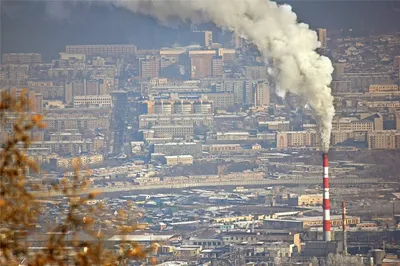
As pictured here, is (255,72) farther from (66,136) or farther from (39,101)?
(66,136)

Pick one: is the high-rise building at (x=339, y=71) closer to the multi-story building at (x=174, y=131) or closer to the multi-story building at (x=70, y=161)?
the multi-story building at (x=174, y=131)

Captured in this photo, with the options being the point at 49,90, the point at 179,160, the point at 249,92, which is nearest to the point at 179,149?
the point at 179,160

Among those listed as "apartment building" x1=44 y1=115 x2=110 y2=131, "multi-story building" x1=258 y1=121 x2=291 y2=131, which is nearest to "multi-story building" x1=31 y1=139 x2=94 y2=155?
"apartment building" x1=44 y1=115 x2=110 y2=131

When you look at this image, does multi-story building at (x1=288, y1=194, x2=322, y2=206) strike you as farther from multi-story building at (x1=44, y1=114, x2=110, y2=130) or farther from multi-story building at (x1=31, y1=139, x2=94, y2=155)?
multi-story building at (x1=44, y1=114, x2=110, y2=130)

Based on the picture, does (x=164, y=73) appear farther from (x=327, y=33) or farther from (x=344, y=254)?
(x=344, y=254)

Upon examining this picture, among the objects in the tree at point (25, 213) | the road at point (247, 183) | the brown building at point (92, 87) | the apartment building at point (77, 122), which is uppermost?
the brown building at point (92, 87)

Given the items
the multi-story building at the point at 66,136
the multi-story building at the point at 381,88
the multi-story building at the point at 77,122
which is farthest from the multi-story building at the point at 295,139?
the multi-story building at the point at 77,122

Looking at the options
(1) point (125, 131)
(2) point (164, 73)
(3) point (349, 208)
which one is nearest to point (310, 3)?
(2) point (164, 73)
